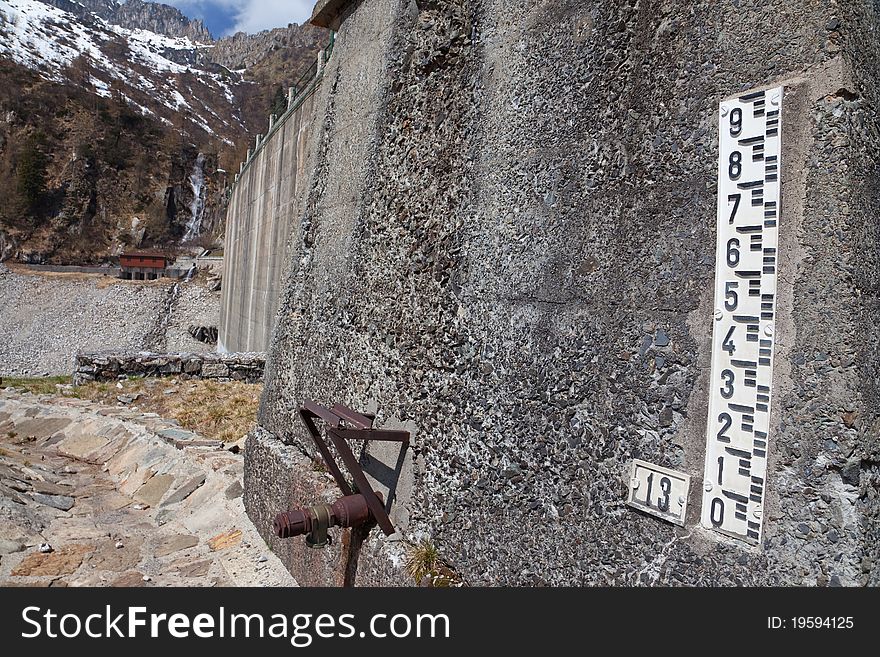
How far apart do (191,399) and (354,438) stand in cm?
666

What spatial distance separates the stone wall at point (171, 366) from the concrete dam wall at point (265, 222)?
113 cm

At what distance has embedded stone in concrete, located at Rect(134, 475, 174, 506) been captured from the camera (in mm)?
4684

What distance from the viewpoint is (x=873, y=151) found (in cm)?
166

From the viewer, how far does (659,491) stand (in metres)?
1.84

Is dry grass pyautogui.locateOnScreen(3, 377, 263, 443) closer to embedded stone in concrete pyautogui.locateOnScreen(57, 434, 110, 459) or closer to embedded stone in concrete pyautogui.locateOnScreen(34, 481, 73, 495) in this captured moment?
embedded stone in concrete pyautogui.locateOnScreen(57, 434, 110, 459)

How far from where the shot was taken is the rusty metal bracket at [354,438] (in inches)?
104

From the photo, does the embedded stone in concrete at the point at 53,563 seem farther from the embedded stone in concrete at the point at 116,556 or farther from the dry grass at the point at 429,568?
the dry grass at the point at 429,568

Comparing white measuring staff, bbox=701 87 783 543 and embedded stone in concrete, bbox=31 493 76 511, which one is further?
embedded stone in concrete, bbox=31 493 76 511

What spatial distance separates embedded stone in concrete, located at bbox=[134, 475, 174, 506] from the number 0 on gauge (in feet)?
12.6

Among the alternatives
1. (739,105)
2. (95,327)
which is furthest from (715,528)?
(95,327)

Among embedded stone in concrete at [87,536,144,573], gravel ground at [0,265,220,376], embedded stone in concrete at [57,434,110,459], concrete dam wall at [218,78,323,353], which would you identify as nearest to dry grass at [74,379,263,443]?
embedded stone in concrete at [57,434,110,459]

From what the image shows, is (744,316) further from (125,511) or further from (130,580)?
(125,511)

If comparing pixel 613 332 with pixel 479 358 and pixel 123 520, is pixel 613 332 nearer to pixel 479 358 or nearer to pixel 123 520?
pixel 479 358

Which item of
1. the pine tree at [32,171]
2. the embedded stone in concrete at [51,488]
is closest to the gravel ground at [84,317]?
the pine tree at [32,171]
